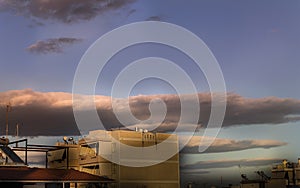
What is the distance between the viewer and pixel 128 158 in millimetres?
79312

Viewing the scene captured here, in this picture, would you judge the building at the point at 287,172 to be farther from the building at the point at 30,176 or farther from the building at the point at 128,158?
the building at the point at 30,176

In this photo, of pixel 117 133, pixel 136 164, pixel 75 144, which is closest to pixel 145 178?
pixel 136 164

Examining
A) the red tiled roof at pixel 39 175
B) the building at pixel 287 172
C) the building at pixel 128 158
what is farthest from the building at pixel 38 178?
the building at pixel 287 172

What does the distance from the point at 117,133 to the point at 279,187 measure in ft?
91.8

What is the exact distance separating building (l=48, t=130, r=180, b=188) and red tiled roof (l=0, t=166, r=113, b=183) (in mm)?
19828

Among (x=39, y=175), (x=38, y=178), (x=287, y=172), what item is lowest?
(x=38, y=178)

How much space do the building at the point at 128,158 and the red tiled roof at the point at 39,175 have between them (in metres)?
19.8

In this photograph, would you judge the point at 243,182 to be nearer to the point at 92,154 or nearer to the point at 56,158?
the point at 92,154

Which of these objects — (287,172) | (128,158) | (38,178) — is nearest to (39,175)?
(38,178)

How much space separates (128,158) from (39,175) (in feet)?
91.1

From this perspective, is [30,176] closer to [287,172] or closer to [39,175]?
[39,175]

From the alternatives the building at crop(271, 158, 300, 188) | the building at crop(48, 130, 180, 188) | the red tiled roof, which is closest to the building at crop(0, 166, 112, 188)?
the red tiled roof

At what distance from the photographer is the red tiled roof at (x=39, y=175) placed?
1954 inches

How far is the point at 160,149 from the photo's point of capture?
8494 centimetres
